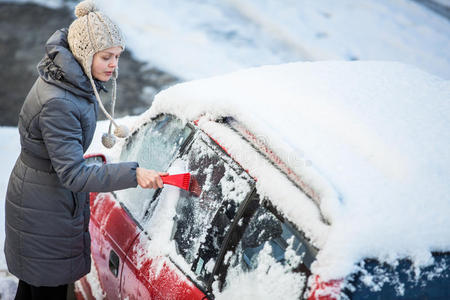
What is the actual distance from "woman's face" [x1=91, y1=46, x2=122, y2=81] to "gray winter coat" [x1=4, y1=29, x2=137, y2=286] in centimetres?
8

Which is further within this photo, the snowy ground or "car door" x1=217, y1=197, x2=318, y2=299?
the snowy ground

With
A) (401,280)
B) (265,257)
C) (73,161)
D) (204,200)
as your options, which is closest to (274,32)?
(204,200)

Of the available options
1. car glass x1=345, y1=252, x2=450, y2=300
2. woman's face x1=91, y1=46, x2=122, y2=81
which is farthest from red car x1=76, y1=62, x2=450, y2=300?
woman's face x1=91, y1=46, x2=122, y2=81

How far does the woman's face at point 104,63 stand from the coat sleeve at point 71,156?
217mm

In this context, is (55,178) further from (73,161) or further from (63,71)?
(63,71)

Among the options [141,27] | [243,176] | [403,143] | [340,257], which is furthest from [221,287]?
[141,27]

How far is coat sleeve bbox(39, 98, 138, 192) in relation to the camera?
1991mm

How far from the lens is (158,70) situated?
6480 mm

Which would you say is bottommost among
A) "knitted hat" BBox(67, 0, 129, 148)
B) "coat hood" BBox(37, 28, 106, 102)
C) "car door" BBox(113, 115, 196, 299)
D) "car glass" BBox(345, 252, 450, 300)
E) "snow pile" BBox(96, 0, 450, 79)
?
"snow pile" BBox(96, 0, 450, 79)

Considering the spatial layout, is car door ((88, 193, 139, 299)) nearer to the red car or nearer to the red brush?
the red car

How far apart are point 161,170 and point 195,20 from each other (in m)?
5.94

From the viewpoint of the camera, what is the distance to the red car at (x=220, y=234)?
1630 mm

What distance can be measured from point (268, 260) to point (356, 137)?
0.61m

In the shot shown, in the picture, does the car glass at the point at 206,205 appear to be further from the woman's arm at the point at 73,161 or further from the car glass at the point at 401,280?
the car glass at the point at 401,280
